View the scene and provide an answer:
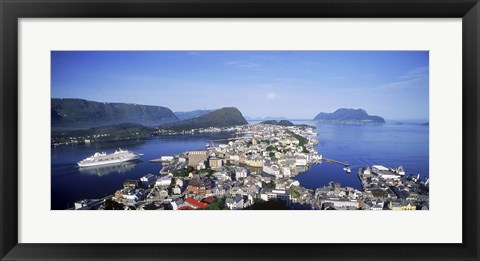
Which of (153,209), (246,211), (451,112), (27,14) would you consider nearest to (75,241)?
(153,209)

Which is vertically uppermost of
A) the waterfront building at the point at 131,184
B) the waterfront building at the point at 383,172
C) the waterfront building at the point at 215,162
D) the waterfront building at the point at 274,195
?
the waterfront building at the point at 215,162

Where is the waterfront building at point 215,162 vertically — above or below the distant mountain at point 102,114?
below

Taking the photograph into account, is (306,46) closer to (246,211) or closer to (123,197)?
(246,211)

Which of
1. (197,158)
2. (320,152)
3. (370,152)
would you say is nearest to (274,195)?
(320,152)

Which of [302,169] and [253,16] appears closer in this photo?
[253,16]

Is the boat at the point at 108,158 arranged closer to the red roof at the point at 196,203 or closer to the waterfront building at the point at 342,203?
the red roof at the point at 196,203

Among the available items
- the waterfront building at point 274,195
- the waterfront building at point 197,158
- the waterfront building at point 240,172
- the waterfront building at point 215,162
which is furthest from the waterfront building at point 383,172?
the waterfront building at point 197,158
